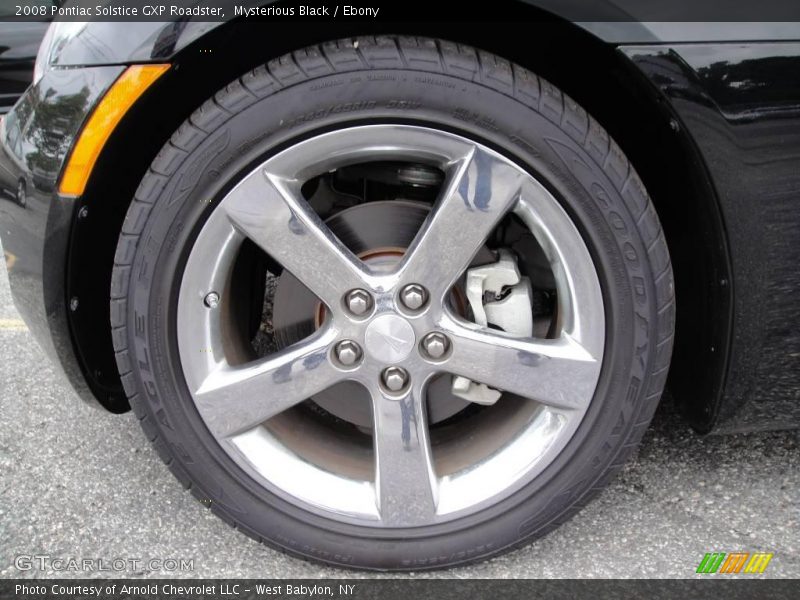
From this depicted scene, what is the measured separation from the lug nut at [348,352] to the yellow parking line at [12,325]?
6.09 feet

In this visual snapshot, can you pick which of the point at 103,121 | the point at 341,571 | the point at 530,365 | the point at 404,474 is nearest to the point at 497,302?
the point at 530,365

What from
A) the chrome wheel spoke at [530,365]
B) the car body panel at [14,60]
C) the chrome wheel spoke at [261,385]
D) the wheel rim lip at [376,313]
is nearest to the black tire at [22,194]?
the wheel rim lip at [376,313]

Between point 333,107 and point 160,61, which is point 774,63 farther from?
point 160,61

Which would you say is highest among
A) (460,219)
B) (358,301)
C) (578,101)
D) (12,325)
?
(578,101)

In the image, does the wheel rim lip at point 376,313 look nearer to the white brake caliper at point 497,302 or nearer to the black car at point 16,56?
the white brake caliper at point 497,302

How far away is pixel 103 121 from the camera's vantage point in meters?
1.51

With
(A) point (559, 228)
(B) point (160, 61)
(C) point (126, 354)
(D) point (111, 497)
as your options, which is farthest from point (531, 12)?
(D) point (111, 497)

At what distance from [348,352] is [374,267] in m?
0.20

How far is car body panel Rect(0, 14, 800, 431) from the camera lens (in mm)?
1428

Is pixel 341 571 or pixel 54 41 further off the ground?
pixel 54 41

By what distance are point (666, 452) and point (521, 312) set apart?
0.70m

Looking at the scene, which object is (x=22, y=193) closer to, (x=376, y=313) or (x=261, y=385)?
(x=261, y=385)

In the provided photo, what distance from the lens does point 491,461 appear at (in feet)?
5.58

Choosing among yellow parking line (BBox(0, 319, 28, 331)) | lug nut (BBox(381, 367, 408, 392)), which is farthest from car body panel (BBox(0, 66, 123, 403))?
yellow parking line (BBox(0, 319, 28, 331))
